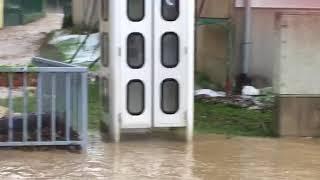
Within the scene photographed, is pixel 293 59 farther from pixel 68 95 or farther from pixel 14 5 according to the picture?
pixel 14 5

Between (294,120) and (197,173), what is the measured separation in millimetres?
2843

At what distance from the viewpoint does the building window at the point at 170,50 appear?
10242 mm

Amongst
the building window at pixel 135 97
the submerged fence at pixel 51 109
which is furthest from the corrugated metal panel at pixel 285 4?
the submerged fence at pixel 51 109

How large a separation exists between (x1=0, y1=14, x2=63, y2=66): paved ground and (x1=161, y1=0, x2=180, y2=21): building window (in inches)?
463

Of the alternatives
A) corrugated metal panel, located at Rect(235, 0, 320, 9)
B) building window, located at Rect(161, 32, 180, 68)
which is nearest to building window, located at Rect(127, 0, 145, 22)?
building window, located at Rect(161, 32, 180, 68)

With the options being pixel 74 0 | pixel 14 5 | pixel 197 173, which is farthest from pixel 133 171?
pixel 14 5

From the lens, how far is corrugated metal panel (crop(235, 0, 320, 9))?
43.3 ft

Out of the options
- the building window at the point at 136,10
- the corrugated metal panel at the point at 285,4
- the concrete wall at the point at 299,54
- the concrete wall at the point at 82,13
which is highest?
the concrete wall at the point at 82,13

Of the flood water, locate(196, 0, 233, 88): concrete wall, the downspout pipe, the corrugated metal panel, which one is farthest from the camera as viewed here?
locate(196, 0, 233, 88): concrete wall

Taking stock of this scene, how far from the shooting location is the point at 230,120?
496 inches

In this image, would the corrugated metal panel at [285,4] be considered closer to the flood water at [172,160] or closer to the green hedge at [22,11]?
the flood water at [172,160]

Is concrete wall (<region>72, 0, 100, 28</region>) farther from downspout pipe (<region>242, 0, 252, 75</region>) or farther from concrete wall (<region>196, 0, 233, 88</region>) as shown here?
downspout pipe (<region>242, 0, 252, 75</region>)

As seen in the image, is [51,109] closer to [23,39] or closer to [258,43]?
[258,43]

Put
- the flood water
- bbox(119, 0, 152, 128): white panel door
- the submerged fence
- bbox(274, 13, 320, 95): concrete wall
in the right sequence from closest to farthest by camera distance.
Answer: the flood water → the submerged fence → bbox(119, 0, 152, 128): white panel door → bbox(274, 13, 320, 95): concrete wall
